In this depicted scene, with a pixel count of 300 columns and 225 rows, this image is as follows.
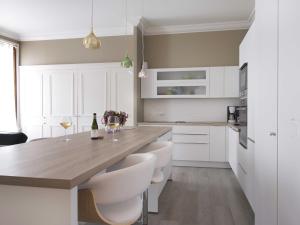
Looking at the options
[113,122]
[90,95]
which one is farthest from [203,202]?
[90,95]

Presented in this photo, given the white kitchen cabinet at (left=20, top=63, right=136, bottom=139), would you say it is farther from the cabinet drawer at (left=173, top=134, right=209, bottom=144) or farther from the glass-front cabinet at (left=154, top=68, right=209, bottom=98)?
the cabinet drawer at (left=173, top=134, right=209, bottom=144)

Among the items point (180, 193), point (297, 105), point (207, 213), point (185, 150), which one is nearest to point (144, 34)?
point (185, 150)

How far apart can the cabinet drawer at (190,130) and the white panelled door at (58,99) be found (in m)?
2.19

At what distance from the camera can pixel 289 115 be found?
137 centimetres

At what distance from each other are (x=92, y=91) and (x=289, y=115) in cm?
416

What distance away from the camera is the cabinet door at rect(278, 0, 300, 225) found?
1284 mm

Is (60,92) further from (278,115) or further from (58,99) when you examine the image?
(278,115)

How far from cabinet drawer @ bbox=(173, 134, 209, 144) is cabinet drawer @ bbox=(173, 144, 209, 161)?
75mm

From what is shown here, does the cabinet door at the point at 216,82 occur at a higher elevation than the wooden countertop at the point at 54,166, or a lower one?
higher

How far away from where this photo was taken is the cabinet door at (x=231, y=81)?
4426mm

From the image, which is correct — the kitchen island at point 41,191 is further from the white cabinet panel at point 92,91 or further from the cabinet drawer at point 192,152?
the white cabinet panel at point 92,91

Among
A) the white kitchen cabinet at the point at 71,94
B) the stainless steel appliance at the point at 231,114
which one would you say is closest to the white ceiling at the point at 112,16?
the white kitchen cabinet at the point at 71,94

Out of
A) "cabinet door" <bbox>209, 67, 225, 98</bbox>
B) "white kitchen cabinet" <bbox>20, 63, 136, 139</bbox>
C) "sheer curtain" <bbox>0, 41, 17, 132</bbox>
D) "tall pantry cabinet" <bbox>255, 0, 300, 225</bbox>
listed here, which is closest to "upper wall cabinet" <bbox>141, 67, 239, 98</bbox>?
"cabinet door" <bbox>209, 67, 225, 98</bbox>

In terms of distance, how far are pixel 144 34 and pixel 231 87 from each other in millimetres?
2065
